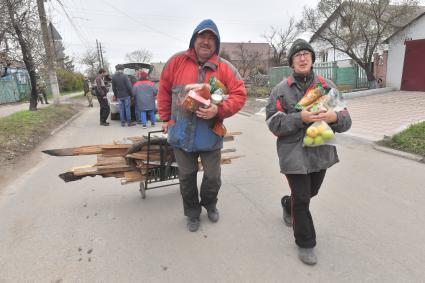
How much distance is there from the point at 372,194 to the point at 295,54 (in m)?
2.50

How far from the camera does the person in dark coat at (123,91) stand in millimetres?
10052

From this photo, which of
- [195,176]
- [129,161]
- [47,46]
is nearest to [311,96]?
[195,176]

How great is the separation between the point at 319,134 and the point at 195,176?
1.36 m

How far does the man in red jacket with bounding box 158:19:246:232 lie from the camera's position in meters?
2.97

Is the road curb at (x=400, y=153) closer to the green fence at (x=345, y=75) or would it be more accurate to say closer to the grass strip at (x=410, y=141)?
the grass strip at (x=410, y=141)

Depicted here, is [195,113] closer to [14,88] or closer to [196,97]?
[196,97]

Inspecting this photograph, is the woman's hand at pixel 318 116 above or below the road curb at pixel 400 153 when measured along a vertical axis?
above

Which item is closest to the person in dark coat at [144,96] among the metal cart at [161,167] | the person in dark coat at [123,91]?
the person in dark coat at [123,91]

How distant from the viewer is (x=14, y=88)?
21734mm

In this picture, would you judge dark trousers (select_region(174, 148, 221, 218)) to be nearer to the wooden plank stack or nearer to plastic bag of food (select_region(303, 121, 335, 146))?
the wooden plank stack

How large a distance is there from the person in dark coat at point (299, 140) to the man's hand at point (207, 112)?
0.47 metres

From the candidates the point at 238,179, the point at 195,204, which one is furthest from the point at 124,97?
the point at 195,204

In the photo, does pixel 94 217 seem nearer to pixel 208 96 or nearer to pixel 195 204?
pixel 195 204

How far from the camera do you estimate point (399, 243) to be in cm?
299
